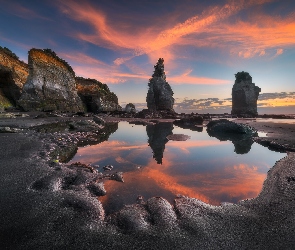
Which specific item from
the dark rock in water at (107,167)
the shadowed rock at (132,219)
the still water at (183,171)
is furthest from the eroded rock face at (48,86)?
the shadowed rock at (132,219)

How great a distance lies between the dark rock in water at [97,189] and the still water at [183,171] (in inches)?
6.2

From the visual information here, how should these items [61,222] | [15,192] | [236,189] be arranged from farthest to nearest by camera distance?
1. [236,189]
2. [15,192]
3. [61,222]

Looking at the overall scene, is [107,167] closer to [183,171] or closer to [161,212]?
[183,171]

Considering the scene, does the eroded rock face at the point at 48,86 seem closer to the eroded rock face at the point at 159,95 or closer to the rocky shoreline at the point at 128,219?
the eroded rock face at the point at 159,95

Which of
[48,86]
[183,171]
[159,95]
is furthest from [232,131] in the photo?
[159,95]

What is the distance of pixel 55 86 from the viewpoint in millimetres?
40281

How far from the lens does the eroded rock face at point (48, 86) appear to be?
115 ft

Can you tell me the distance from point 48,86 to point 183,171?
39.4 metres

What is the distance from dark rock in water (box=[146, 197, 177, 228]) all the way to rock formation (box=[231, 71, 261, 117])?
76.1 meters

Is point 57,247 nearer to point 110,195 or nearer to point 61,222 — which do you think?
point 61,222

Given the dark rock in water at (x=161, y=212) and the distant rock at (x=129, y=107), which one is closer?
the dark rock in water at (x=161, y=212)

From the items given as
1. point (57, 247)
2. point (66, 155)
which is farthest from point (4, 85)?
point (57, 247)

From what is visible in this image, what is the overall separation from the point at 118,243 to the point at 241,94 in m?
79.8

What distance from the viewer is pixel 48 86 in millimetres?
38312
